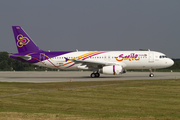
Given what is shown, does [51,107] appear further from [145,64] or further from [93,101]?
[145,64]

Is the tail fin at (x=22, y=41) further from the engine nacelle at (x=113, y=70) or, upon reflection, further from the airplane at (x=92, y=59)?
the engine nacelle at (x=113, y=70)

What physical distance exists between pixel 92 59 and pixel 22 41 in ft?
43.9

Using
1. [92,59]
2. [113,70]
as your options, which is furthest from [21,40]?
[113,70]

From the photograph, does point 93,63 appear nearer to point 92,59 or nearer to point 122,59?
point 92,59

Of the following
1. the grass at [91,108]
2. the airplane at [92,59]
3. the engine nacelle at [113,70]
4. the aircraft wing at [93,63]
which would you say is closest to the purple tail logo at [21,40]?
the airplane at [92,59]

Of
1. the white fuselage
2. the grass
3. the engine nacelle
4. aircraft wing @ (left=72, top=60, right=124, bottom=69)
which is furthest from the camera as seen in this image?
the white fuselage

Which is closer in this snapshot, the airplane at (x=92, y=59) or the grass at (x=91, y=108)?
the grass at (x=91, y=108)

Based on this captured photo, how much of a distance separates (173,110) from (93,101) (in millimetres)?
5679

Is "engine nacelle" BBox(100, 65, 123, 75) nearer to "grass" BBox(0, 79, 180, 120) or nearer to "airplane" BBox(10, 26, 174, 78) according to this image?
"airplane" BBox(10, 26, 174, 78)

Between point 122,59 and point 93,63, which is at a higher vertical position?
point 122,59

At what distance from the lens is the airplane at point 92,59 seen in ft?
137

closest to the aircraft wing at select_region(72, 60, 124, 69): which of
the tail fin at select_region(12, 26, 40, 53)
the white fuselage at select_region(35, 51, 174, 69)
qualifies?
the white fuselage at select_region(35, 51, 174, 69)

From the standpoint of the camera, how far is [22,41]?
149ft

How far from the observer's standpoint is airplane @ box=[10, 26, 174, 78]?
137 feet
